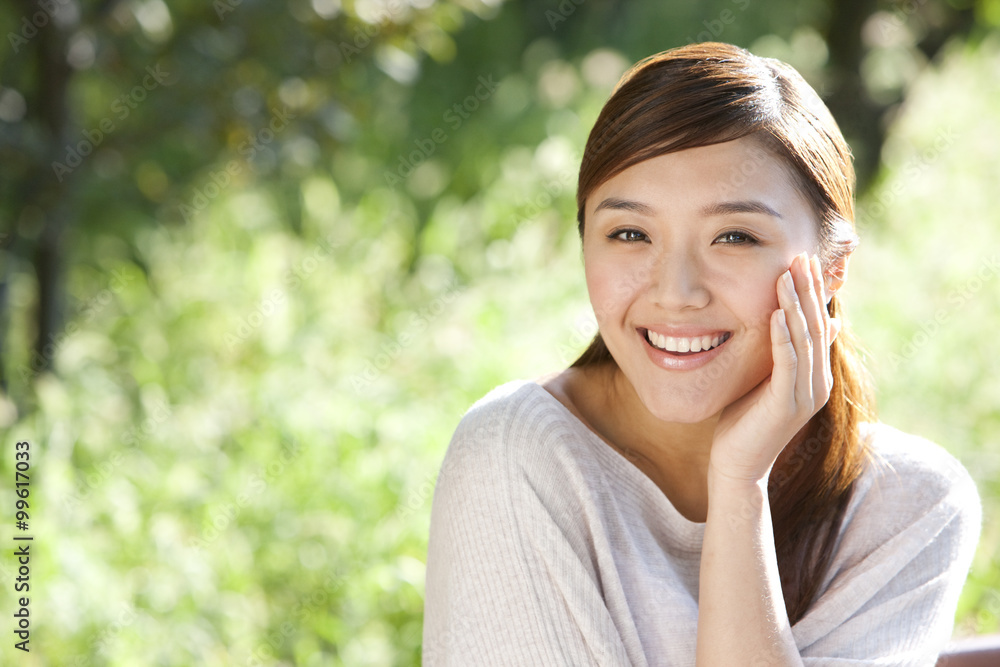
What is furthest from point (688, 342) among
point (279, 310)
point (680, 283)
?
point (279, 310)

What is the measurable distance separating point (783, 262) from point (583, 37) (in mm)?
6404

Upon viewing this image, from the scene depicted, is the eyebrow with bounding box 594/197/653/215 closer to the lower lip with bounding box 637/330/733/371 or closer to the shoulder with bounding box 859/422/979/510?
the lower lip with bounding box 637/330/733/371

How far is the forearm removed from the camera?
1.55 m

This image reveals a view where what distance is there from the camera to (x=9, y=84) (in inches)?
142

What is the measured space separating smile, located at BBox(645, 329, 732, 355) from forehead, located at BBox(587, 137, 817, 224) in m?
0.21

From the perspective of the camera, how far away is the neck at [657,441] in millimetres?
1899

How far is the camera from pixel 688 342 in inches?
63.1

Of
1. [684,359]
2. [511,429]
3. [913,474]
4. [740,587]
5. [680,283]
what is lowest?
[740,587]

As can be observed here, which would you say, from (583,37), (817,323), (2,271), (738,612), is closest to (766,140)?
(817,323)

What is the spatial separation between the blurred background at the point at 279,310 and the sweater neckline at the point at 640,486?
4.37 feet

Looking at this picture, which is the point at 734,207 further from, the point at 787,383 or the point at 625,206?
the point at 787,383

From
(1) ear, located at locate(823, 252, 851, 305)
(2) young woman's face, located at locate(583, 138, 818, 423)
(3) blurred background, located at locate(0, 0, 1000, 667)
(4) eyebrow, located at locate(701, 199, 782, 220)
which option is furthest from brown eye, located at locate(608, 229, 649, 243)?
(3) blurred background, located at locate(0, 0, 1000, 667)

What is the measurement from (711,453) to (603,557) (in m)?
0.26

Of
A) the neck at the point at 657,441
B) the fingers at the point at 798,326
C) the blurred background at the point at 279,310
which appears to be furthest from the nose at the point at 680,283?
the blurred background at the point at 279,310
